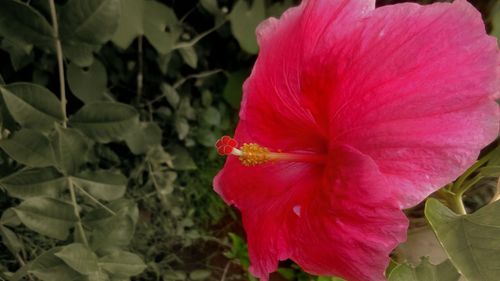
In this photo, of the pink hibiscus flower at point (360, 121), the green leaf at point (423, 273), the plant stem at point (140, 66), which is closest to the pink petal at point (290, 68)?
the pink hibiscus flower at point (360, 121)

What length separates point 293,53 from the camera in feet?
1.41

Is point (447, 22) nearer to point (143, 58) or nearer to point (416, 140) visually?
point (416, 140)

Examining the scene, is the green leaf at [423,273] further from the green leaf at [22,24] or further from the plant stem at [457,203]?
the green leaf at [22,24]

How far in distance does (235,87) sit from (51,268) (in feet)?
1.58

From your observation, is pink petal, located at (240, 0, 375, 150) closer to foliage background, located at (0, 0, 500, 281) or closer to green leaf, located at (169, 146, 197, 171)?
foliage background, located at (0, 0, 500, 281)

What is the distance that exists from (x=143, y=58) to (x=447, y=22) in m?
0.67

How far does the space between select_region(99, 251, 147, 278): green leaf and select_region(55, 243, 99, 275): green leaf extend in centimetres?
4

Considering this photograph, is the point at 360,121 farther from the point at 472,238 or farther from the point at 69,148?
the point at 69,148

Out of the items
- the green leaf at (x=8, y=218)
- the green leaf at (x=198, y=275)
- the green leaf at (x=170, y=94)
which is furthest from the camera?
the green leaf at (x=198, y=275)

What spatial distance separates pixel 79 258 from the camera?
583 millimetres

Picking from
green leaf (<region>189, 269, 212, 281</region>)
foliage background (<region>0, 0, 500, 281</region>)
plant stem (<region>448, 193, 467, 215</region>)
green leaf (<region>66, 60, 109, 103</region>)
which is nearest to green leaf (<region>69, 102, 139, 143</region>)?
foliage background (<region>0, 0, 500, 281</region>)

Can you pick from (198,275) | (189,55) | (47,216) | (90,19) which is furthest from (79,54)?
(198,275)

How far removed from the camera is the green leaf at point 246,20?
0.83 m

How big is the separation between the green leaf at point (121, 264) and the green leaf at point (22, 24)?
0.22 metres
